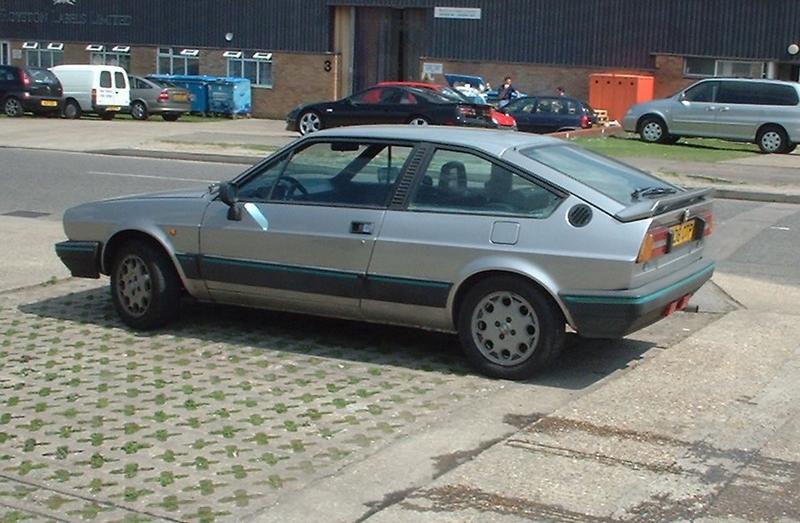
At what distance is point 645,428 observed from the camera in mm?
6219

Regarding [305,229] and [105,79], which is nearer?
[305,229]

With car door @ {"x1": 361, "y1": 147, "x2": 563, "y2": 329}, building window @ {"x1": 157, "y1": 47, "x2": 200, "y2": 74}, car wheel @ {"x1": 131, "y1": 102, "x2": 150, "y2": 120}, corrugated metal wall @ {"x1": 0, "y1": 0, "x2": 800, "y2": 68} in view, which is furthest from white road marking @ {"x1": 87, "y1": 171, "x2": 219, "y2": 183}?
building window @ {"x1": 157, "y1": 47, "x2": 200, "y2": 74}

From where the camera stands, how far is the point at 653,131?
96.3 feet

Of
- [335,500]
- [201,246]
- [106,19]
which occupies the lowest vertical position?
[335,500]

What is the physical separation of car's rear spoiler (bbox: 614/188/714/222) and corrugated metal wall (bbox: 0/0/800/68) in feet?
95.7

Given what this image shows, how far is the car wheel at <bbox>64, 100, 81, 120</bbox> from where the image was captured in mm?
36188

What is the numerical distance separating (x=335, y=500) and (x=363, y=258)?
2.46 m

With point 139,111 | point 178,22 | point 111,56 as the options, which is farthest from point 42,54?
point 139,111

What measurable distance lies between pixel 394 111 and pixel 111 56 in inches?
769

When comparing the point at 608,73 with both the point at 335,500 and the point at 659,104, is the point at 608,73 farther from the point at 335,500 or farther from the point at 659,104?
the point at 335,500

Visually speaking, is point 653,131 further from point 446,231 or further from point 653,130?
point 446,231

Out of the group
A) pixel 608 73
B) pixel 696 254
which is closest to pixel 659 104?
pixel 608 73

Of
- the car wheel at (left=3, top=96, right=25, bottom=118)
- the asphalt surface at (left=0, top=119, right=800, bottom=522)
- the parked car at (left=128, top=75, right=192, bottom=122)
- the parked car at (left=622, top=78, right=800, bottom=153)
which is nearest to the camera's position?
the asphalt surface at (left=0, top=119, right=800, bottom=522)

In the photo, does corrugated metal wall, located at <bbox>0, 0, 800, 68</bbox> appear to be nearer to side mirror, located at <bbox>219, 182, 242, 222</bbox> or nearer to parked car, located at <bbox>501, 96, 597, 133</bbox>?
parked car, located at <bbox>501, 96, 597, 133</bbox>
